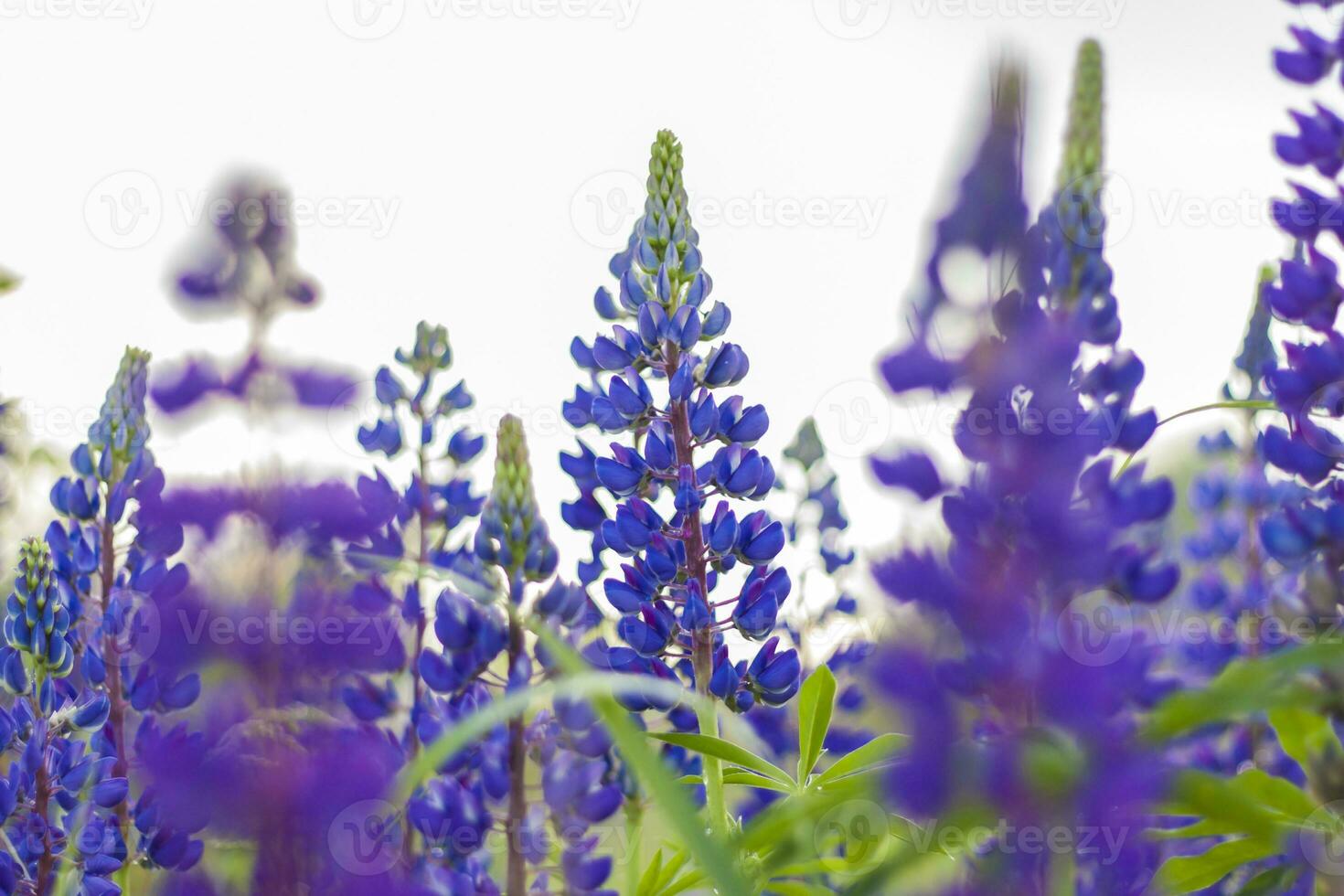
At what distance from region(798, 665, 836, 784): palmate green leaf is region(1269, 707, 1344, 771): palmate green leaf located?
1.51 feet

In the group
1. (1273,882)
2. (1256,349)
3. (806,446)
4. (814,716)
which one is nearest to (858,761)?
(814,716)

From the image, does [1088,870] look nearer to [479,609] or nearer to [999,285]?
[999,285]

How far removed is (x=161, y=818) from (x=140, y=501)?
408 mm

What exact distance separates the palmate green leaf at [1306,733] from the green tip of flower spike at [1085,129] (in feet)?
1.69

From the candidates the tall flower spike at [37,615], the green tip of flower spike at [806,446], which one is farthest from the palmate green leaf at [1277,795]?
the green tip of flower spike at [806,446]

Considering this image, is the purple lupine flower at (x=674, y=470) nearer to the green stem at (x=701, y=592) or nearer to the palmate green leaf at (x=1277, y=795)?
the green stem at (x=701, y=592)

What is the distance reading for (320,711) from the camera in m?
0.78

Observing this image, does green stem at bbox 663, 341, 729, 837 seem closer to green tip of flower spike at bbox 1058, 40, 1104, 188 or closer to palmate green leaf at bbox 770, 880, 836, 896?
palmate green leaf at bbox 770, 880, 836, 896

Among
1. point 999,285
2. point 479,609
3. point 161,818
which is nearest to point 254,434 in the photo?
point 479,609

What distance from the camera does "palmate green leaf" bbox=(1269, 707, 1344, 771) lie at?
101 centimetres

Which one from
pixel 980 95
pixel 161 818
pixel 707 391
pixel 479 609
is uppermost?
pixel 980 95

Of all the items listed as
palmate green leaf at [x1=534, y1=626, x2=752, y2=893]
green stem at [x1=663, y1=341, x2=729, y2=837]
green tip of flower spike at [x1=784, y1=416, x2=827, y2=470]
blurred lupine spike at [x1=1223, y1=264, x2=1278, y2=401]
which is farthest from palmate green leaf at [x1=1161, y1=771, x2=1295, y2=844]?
green tip of flower spike at [x1=784, y1=416, x2=827, y2=470]

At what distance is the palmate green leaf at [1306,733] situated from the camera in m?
1.01

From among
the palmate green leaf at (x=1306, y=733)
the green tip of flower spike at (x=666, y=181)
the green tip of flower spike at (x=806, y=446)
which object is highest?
the green tip of flower spike at (x=666, y=181)
